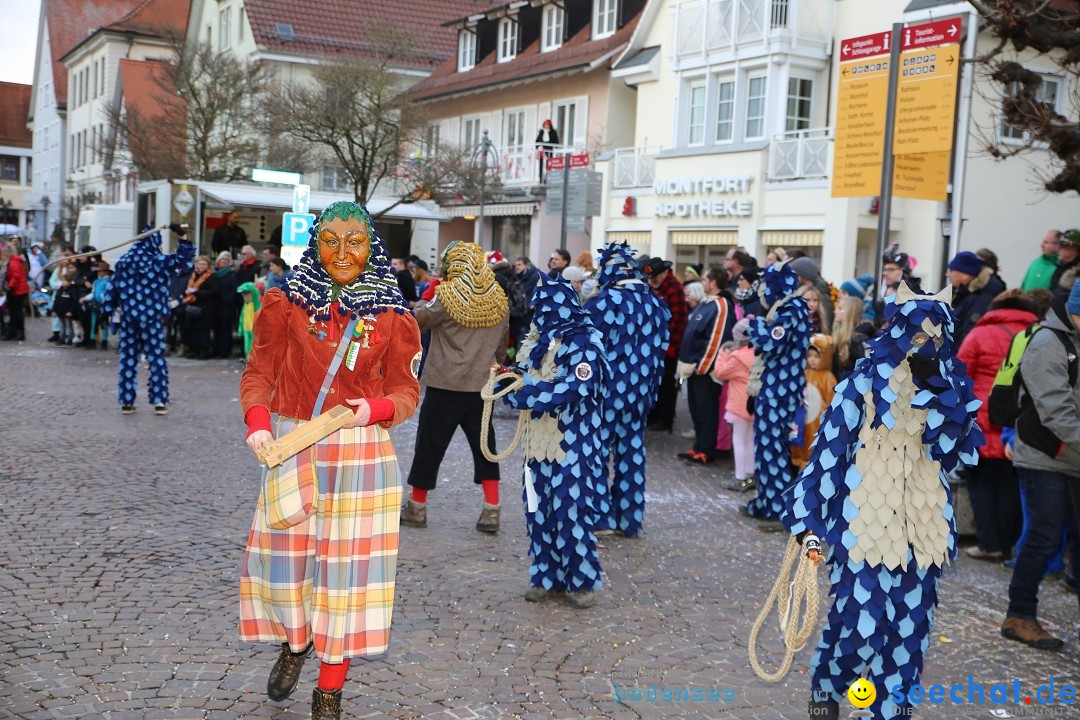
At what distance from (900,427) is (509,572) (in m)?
3.23

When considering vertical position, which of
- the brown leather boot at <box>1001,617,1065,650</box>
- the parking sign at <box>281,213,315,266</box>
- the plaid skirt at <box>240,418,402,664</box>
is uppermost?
the parking sign at <box>281,213,315,266</box>

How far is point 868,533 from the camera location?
175 inches

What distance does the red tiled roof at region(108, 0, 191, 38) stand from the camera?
59.7m

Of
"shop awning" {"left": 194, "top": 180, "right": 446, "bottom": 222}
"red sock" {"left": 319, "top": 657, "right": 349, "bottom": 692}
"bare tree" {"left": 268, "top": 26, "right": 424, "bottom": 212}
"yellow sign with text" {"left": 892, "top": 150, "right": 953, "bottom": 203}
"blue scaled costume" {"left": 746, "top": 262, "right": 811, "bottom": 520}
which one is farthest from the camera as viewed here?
"bare tree" {"left": 268, "top": 26, "right": 424, "bottom": 212}

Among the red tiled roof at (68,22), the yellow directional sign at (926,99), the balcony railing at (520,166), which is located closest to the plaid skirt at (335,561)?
the yellow directional sign at (926,99)

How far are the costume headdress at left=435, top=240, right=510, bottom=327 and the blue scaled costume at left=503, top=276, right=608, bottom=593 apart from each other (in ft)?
4.23

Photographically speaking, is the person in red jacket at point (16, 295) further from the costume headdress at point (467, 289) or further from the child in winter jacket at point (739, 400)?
the costume headdress at point (467, 289)

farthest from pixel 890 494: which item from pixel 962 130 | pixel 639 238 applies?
pixel 639 238

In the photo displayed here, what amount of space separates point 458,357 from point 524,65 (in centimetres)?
2827

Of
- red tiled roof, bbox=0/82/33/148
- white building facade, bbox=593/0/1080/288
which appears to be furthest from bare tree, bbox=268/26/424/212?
red tiled roof, bbox=0/82/33/148

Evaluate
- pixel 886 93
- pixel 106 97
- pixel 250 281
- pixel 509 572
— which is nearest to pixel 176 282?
pixel 250 281

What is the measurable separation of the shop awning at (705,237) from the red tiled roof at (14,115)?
71951mm

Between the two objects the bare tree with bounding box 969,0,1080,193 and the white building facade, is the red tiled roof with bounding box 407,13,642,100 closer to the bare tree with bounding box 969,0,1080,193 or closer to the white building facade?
the white building facade

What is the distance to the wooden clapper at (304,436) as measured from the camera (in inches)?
168
